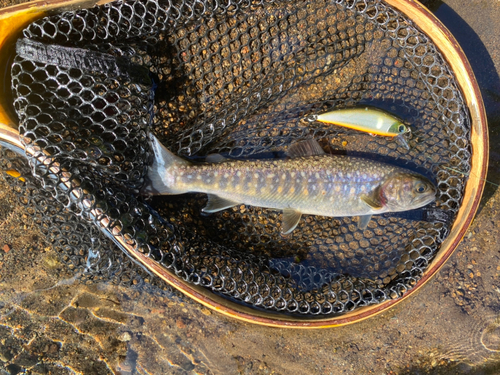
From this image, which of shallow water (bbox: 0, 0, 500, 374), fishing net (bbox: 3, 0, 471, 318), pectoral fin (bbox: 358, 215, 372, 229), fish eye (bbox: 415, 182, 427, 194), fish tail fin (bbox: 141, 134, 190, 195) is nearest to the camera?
fishing net (bbox: 3, 0, 471, 318)

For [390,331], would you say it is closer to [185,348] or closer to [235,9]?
[185,348]

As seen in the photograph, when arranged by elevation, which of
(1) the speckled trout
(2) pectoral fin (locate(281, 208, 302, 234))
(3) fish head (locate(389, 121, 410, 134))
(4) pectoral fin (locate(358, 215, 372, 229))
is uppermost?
(3) fish head (locate(389, 121, 410, 134))

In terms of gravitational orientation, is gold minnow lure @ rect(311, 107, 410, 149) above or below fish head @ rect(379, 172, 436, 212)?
above

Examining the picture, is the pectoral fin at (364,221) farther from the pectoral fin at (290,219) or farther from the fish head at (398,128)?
the fish head at (398,128)

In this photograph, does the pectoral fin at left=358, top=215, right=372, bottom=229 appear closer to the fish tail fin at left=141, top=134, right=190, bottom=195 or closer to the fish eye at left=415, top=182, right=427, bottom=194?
the fish eye at left=415, top=182, right=427, bottom=194

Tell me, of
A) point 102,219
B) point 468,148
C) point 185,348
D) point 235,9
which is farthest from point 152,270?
point 468,148

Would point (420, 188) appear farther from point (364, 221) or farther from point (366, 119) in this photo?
point (366, 119)

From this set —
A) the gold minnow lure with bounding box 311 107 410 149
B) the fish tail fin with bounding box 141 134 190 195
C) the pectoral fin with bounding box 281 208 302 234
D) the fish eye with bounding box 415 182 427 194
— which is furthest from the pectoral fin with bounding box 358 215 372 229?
the fish tail fin with bounding box 141 134 190 195
